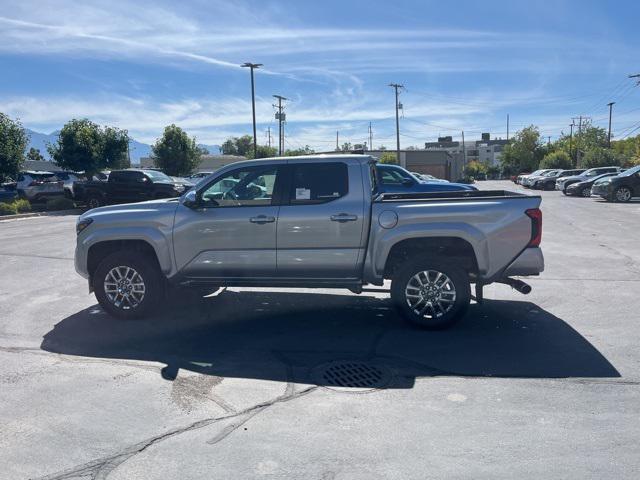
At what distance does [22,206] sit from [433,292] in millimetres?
25352

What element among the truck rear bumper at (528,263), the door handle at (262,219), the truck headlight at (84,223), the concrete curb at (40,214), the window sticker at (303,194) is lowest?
the concrete curb at (40,214)

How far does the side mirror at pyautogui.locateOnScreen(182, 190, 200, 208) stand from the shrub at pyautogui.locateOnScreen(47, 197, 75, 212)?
78.9 feet

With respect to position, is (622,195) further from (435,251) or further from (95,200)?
(435,251)

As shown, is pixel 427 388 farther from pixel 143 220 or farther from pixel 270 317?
pixel 143 220

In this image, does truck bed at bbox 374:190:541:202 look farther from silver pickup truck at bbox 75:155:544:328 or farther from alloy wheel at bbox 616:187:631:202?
alloy wheel at bbox 616:187:631:202

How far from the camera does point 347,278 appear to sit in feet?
23.3

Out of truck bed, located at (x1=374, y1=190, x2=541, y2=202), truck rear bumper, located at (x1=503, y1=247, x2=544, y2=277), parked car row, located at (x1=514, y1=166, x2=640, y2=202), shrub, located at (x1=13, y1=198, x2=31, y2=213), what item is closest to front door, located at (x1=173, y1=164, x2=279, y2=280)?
truck bed, located at (x1=374, y1=190, x2=541, y2=202)

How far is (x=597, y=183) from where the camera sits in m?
30.0

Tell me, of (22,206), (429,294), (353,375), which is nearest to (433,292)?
(429,294)

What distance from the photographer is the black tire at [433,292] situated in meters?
6.84

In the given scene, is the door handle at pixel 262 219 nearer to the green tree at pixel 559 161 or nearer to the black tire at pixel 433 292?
the black tire at pixel 433 292

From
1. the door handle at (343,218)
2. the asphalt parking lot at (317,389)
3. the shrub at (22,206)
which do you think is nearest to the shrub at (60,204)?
the shrub at (22,206)

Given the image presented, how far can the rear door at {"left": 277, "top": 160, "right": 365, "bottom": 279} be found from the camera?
704cm

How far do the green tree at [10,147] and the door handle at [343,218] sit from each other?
25545mm
